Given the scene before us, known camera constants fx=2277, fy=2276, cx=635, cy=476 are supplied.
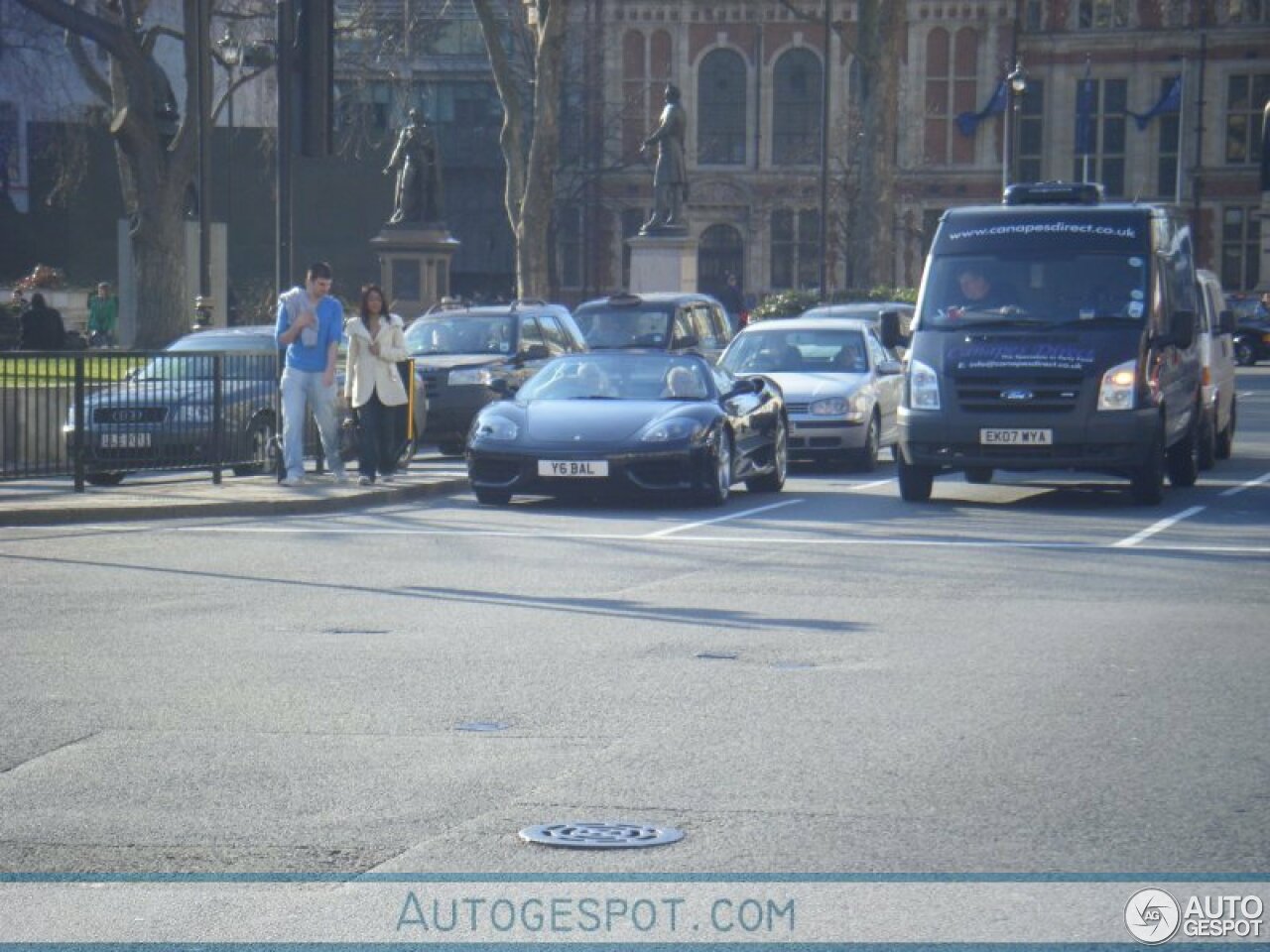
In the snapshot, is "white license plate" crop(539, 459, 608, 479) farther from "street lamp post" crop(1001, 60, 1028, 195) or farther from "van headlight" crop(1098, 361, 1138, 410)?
"street lamp post" crop(1001, 60, 1028, 195)

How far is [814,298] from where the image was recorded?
50.6 m

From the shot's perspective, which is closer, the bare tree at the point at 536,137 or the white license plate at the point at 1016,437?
the white license plate at the point at 1016,437

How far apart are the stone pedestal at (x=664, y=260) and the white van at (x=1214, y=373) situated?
2369 centimetres

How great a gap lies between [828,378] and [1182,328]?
598cm

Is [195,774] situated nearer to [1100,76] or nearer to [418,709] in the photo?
[418,709]

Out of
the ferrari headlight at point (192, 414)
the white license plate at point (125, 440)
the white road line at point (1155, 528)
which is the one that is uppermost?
the ferrari headlight at point (192, 414)

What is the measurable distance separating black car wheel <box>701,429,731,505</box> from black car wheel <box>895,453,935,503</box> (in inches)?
58.8

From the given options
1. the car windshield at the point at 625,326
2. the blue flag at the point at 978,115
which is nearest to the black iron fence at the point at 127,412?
the car windshield at the point at 625,326

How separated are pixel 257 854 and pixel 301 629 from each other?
4912mm

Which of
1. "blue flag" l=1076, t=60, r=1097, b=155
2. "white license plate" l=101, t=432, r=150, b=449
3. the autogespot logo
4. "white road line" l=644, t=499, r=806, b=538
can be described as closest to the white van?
"white road line" l=644, t=499, r=806, b=538

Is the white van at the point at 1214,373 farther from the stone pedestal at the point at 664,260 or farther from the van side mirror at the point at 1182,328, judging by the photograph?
the stone pedestal at the point at 664,260

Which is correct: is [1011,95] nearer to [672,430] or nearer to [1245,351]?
[1245,351]

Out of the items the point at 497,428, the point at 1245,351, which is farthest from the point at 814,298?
the point at 497,428

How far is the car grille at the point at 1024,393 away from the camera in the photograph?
18.8 m
